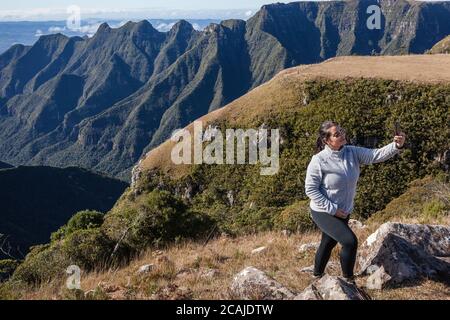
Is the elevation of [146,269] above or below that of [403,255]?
below

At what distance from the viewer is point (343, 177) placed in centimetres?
665

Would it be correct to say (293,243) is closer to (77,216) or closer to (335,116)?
(77,216)

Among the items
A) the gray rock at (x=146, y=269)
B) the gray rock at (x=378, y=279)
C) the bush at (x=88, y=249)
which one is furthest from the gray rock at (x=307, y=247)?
the bush at (x=88, y=249)

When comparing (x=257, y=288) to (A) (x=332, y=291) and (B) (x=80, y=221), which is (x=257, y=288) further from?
(B) (x=80, y=221)

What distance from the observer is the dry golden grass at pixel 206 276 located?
6.94m

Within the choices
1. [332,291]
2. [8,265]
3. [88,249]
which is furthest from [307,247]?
[8,265]

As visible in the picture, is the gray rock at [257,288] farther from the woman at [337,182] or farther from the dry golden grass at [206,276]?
the woman at [337,182]

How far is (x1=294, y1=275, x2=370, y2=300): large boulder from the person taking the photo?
19.0 ft

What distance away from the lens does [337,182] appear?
21.8 ft

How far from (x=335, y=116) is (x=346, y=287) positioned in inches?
2536

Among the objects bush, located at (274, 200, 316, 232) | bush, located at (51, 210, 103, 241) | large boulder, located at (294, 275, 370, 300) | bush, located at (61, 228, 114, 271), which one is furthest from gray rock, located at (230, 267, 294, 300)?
bush, located at (51, 210, 103, 241)

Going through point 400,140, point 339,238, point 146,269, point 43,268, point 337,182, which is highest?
point 400,140

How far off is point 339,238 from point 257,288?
137 centimetres

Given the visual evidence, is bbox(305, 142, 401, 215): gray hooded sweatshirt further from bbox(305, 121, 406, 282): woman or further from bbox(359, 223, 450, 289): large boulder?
bbox(359, 223, 450, 289): large boulder
